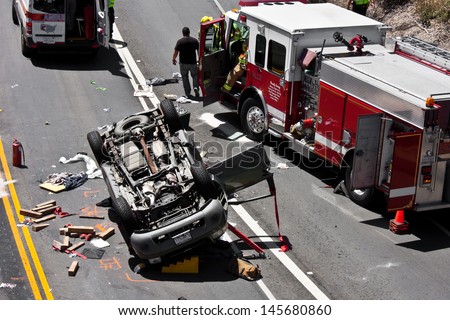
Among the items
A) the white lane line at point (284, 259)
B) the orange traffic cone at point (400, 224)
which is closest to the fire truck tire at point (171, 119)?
the white lane line at point (284, 259)

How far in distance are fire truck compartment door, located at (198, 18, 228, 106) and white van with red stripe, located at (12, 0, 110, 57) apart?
3.46m

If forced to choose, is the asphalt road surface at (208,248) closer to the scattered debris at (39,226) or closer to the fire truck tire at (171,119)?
the scattered debris at (39,226)

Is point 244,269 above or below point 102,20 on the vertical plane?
below

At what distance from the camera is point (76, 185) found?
1518cm

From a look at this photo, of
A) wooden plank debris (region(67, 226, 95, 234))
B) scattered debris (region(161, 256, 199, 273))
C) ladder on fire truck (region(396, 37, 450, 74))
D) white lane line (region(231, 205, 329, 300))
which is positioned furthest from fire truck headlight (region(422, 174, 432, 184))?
wooden plank debris (region(67, 226, 95, 234))

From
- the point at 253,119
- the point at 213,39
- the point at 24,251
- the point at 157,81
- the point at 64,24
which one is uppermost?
the point at 213,39

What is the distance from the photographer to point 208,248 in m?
13.1

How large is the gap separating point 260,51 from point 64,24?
Result: 6.12 meters

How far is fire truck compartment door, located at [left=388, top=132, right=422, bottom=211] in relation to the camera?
13.0 metres

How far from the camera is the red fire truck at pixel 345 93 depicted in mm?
13234

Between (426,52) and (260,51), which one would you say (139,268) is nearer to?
(260,51)

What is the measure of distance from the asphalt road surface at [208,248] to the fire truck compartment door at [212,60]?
706 mm

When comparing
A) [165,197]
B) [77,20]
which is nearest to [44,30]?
[77,20]

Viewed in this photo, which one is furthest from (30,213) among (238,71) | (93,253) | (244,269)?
(238,71)
